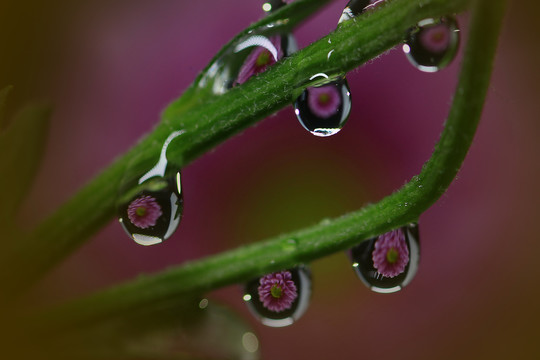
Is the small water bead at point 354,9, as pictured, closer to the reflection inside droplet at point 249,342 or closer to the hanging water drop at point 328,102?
the hanging water drop at point 328,102

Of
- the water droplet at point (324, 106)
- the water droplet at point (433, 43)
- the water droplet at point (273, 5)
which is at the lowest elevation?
the water droplet at point (324, 106)

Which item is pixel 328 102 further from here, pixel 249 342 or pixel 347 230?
pixel 249 342

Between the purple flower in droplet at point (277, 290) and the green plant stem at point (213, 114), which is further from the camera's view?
the purple flower in droplet at point (277, 290)

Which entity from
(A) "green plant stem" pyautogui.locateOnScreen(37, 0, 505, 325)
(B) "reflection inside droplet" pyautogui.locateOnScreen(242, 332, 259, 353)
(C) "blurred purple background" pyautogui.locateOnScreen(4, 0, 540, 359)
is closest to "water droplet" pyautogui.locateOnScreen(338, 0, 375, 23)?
(A) "green plant stem" pyautogui.locateOnScreen(37, 0, 505, 325)

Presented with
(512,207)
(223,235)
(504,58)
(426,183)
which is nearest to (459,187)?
(512,207)

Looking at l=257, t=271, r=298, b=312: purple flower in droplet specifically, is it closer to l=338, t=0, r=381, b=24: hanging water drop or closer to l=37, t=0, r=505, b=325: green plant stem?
l=37, t=0, r=505, b=325: green plant stem

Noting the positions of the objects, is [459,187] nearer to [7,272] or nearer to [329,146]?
[329,146]

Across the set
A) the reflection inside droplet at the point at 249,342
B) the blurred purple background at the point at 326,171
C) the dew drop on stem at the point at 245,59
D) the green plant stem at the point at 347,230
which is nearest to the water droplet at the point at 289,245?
the green plant stem at the point at 347,230
